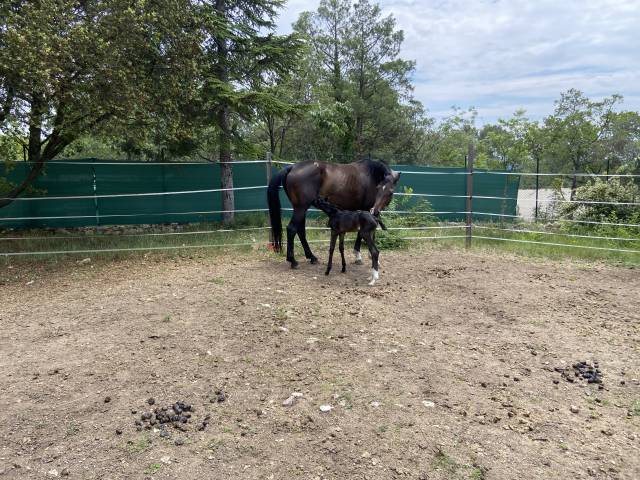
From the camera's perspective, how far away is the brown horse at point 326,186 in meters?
6.36

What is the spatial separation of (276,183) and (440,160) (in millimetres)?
20361

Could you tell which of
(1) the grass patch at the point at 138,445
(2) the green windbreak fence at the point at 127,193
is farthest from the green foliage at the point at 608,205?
(1) the grass patch at the point at 138,445

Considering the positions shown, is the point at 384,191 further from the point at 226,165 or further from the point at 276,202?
the point at 226,165

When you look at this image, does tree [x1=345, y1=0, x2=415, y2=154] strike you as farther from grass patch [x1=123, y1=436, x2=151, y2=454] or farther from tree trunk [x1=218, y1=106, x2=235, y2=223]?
grass patch [x1=123, y1=436, x2=151, y2=454]

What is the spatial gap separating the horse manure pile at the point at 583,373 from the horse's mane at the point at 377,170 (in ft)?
12.5

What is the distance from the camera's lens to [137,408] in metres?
2.86

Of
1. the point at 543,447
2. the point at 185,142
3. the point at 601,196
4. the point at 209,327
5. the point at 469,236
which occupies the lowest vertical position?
the point at 543,447

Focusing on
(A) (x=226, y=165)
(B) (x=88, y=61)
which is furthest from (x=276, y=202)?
(A) (x=226, y=165)

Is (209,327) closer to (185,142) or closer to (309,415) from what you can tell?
(309,415)

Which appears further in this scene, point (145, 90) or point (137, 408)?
point (145, 90)

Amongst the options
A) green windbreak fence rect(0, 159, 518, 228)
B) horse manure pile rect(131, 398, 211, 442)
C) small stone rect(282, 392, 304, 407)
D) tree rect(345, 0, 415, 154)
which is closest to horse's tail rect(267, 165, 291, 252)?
green windbreak fence rect(0, 159, 518, 228)

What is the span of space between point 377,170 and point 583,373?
13.3 ft

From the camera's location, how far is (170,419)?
2727 millimetres

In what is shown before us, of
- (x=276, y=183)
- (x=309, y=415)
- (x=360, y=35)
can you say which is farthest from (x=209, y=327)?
(x=360, y=35)
